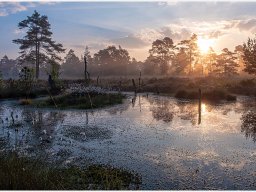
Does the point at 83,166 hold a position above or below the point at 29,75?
below

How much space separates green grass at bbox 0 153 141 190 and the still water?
1.77ft

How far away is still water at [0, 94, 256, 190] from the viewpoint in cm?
946

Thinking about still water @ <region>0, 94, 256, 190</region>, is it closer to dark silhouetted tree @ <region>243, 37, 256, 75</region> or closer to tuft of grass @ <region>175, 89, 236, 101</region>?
tuft of grass @ <region>175, 89, 236, 101</region>

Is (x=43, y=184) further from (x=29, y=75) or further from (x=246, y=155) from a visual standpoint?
(x=29, y=75)

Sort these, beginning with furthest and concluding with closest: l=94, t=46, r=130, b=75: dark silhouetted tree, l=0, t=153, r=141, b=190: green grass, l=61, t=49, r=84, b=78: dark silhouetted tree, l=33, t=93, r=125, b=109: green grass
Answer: l=61, t=49, r=84, b=78: dark silhouetted tree, l=94, t=46, r=130, b=75: dark silhouetted tree, l=33, t=93, r=125, b=109: green grass, l=0, t=153, r=141, b=190: green grass

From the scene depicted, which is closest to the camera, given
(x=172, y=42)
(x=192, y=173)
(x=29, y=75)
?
(x=192, y=173)

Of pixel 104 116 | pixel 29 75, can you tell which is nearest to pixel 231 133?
pixel 104 116

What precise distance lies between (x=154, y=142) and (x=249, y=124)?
21.4 feet

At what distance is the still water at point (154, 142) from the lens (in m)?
9.46

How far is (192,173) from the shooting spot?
9523 millimetres

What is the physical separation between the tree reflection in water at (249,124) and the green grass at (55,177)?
23.4 feet

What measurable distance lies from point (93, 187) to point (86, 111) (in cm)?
1333

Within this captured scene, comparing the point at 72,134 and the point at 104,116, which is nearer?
the point at 72,134

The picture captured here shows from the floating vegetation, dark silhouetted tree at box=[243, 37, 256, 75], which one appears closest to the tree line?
dark silhouetted tree at box=[243, 37, 256, 75]
